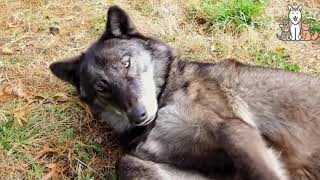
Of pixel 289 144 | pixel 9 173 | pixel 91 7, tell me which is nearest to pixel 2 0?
pixel 91 7

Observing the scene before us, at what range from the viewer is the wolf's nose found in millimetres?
3883

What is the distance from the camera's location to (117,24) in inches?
176

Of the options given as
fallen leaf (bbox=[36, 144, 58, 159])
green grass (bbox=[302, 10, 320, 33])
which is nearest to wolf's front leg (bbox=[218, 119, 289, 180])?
fallen leaf (bbox=[36, 144, 58, 159])

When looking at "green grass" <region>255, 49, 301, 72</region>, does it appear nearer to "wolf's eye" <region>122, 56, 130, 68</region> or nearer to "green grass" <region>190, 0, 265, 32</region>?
"green grass" <region>190, 0, 265, 32</region>

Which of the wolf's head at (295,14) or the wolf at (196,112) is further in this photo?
the wolf's head at (295,14)

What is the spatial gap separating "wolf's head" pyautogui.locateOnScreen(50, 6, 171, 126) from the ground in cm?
41

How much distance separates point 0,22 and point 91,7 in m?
1.09

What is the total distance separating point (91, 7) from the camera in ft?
21.4

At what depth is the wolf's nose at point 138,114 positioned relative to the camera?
388 centimetres

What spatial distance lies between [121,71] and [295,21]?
288 centimetres

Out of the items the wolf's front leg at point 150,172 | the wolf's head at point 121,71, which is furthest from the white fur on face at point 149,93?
the wolf's front leg at point 150,172

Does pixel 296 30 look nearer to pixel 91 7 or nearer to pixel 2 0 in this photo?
pixel 91 7

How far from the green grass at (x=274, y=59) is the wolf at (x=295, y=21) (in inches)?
16.9

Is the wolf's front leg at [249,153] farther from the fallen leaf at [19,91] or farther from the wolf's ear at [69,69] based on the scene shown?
the fallen leaf at [19,91]
